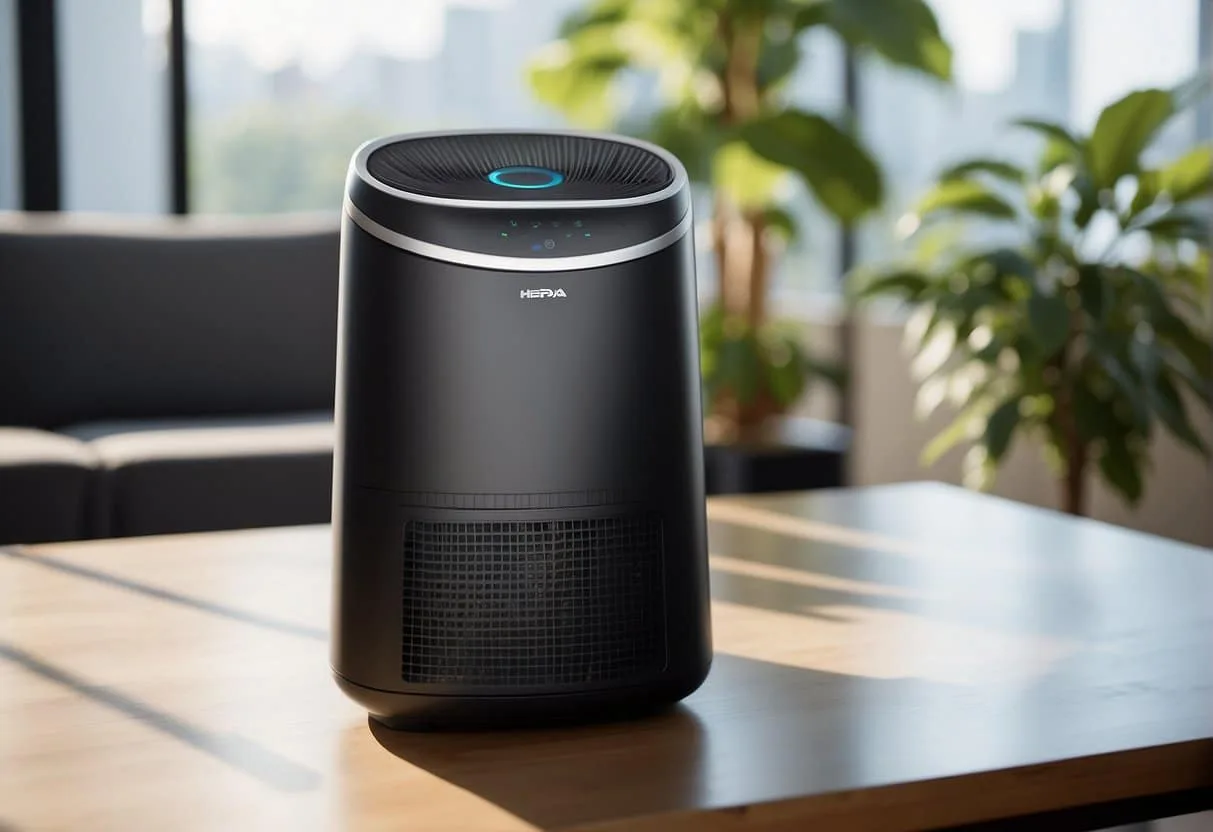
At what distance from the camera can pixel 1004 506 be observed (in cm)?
137

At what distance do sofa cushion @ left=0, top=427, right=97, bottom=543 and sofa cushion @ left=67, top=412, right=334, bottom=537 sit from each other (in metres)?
0.04

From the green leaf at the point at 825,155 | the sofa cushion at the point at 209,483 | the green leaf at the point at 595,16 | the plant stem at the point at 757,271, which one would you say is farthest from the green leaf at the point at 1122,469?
the green leaf at the point at 595,16

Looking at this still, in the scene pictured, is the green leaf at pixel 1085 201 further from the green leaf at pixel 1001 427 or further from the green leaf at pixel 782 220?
the green leaf at pixel 782 220

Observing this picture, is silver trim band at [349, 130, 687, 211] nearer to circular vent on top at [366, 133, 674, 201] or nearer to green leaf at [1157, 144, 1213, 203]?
circular vent on top at [366, 133, 674, 201]

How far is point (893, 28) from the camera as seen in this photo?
3.29 metres

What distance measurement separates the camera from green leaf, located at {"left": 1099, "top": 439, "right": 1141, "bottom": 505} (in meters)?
2.75

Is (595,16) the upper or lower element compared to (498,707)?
upper

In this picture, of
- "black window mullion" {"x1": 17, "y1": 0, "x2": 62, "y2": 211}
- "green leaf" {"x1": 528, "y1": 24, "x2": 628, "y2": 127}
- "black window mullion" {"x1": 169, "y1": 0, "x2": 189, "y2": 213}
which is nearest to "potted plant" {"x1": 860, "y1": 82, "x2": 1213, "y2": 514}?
"green leaf" {"x1": 528, "y1": 24, "x2": 628, "y2": 127}

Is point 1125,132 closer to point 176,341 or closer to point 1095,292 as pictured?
point 1095,292

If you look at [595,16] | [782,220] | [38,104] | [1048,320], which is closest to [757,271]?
[782,220]

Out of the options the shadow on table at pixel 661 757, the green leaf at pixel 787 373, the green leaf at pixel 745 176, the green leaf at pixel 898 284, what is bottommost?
the green leaf at pixel 787 373

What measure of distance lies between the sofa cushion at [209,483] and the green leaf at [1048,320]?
131 cm

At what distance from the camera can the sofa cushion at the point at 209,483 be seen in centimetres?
250

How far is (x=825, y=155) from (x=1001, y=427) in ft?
2.99
